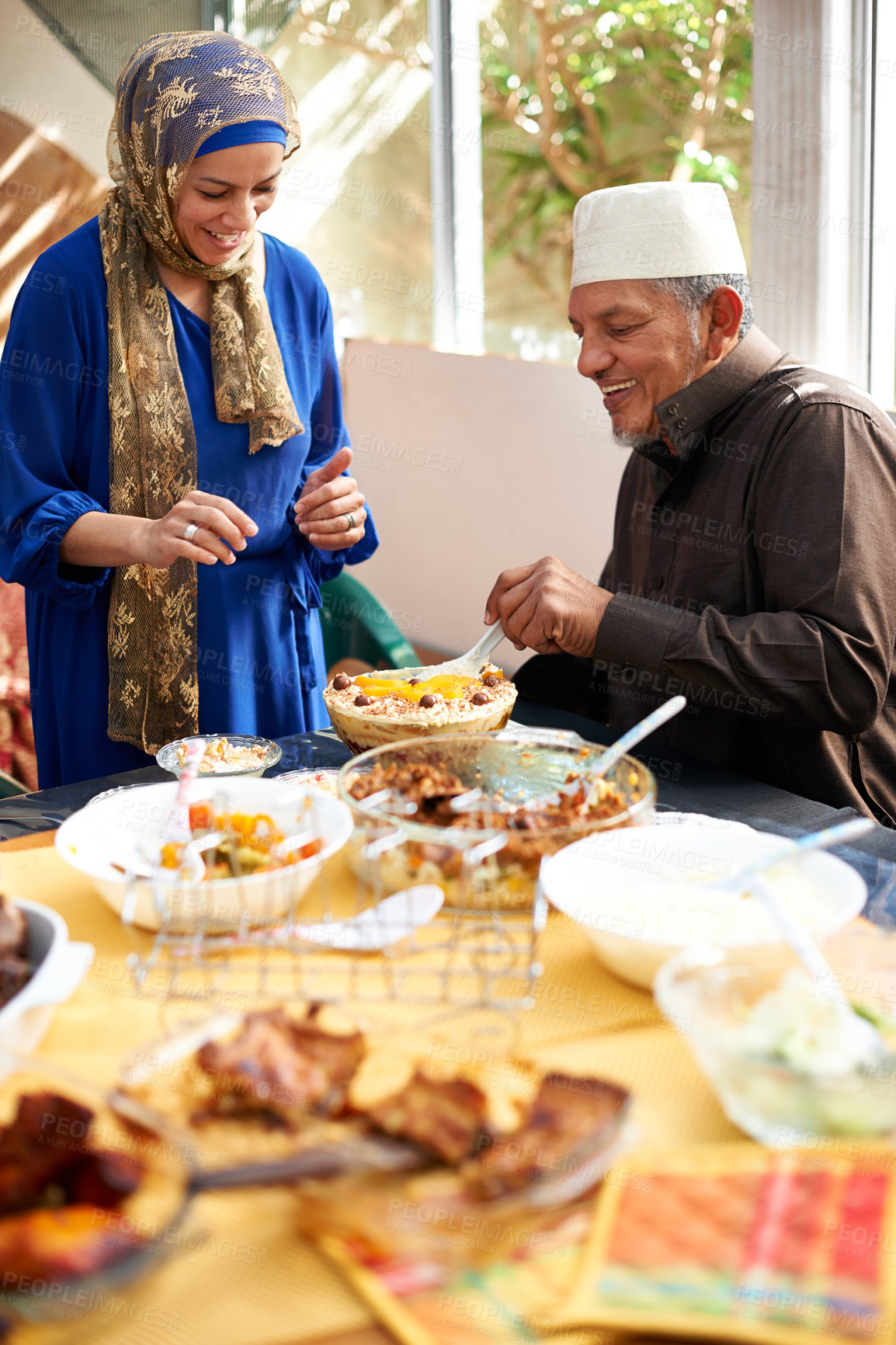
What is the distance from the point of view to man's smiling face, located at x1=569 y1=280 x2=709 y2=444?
182cm

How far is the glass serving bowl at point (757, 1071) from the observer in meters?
0.70

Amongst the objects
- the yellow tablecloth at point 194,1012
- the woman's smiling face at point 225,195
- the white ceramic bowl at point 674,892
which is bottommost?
the yellow tablecloth at point 194,1012

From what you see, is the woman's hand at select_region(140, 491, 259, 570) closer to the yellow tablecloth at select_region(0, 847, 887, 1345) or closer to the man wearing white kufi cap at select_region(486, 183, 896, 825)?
the man wearing white kufi cap at select_region(486, 183, 896, 825)

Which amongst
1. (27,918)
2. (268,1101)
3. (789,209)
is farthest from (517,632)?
(789,209)

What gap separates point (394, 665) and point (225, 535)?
1.04m

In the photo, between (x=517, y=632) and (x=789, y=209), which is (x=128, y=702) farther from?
(x=789, y=209)

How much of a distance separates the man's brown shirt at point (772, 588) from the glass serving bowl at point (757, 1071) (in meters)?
0.83

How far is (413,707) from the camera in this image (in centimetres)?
150

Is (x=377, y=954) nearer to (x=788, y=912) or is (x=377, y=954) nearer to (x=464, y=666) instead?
(x=788, y=912)

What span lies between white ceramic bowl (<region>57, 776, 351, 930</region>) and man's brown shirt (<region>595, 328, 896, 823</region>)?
63cm

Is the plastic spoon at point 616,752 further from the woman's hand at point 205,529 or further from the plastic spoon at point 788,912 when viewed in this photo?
the woman's hand at point 205,529

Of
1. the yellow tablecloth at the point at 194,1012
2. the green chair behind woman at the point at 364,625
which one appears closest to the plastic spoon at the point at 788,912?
the yellow tablecloth at the point at 194,1012

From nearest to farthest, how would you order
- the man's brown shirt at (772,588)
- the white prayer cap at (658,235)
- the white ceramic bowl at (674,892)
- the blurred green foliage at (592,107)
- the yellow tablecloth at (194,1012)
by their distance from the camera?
the yellow tablecloth at (194,1012)
the white ceramic bowl at (674,892)
the man's brown shirt at (772,588)
the white prayer cap at (658,235)
the blurred green foliage at (592,107)

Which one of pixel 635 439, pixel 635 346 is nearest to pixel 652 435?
pixel 635 439
